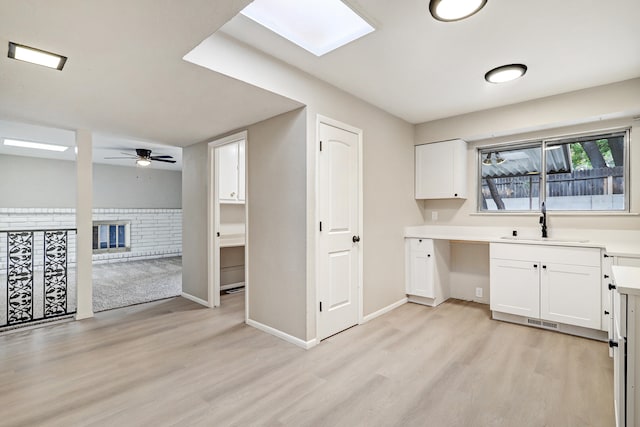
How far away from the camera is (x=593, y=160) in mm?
3361

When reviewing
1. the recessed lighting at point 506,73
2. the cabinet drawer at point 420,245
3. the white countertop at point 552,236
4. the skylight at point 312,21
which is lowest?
the cabinet drawer at point 420,245

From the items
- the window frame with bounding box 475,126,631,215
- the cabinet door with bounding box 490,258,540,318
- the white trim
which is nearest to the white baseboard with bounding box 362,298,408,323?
the cabinet door with bounding box 490,258,540,318

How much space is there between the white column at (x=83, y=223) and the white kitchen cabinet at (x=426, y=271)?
3870 mm

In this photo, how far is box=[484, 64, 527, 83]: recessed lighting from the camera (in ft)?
8.65

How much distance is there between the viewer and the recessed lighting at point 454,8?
1.82 m

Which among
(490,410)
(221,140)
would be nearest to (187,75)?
(221,140)

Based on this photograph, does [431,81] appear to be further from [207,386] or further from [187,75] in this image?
[207,386]

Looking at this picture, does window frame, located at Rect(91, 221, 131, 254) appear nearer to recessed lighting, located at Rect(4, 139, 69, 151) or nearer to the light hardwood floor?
recessed lighting, located at Rect(4, 139, 69, 151)

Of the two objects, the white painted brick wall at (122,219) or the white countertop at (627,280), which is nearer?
the white countertop at (627,280)

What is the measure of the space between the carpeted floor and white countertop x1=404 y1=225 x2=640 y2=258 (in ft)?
12.5

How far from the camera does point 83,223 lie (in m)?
3.55

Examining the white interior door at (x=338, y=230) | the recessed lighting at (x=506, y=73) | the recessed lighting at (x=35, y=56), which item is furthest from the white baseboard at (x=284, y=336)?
the recessed lighting at (x=506, y=73)

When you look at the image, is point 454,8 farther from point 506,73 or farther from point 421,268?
point 421,268

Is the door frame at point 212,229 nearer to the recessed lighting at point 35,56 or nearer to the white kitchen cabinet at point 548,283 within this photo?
the recessed lighting at point 35,56
